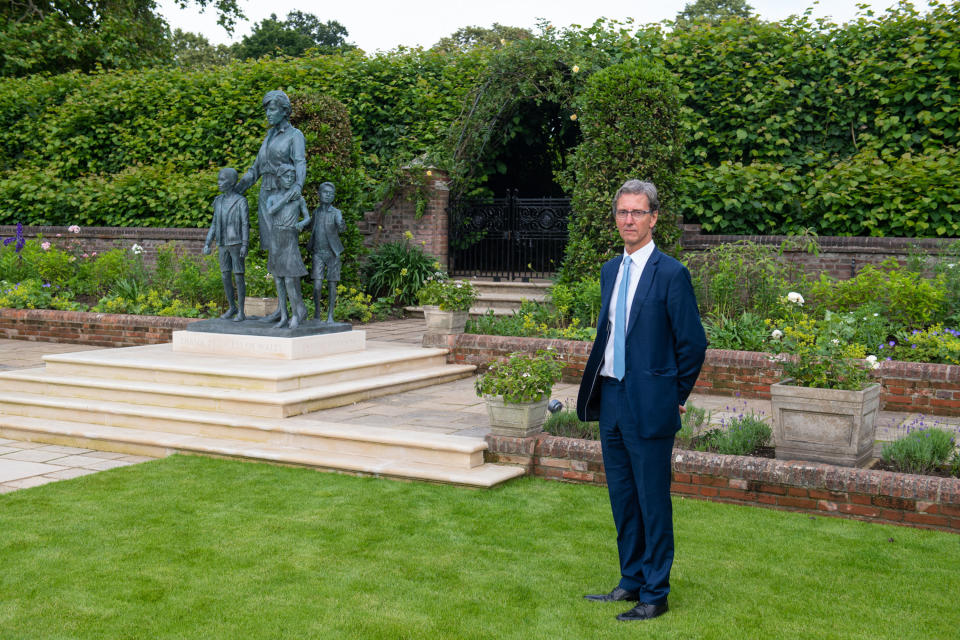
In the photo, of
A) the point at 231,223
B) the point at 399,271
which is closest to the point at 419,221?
the point at 399,271

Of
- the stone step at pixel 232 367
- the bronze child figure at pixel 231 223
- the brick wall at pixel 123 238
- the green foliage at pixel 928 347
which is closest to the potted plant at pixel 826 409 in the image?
the green foliage at pixel 928 347

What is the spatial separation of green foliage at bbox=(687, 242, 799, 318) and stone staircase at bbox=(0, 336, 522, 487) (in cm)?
315

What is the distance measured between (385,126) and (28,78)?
10.1 m

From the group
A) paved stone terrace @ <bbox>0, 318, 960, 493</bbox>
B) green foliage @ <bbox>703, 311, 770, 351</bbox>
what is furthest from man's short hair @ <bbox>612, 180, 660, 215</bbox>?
green foliage @ <bbox>703, 311, 770, 351</bbox>

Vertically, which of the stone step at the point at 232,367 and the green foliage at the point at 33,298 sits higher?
the green foliage at the point at 33,298

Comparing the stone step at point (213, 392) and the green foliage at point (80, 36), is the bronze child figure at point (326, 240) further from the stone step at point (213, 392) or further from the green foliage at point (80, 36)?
the green foliage at point (80, 36)

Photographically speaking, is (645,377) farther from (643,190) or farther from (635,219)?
(643,190)

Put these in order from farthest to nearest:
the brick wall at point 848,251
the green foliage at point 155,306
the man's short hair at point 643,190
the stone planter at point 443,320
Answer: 1. the green foliage at point 155,306
2. the brick wall at point 848,251
3. the stone planter at point 443,320
4. the man's short hair at point 643,190

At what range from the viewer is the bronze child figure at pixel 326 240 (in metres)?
9.52

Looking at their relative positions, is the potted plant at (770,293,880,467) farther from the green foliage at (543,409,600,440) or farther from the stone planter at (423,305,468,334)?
the stone planter at (423,305,468,334)

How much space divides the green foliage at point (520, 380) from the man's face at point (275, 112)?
398 centimetres

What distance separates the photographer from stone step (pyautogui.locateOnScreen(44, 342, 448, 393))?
25.3 ft

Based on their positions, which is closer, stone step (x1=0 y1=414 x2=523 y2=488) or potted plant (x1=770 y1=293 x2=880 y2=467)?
potted plant (x1=770 y1=293 x2=880 y2=467)

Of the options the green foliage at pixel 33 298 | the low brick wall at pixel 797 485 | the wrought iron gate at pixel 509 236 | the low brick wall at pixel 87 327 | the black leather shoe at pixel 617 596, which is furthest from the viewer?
the wrought iron gate at pixel 509 236
